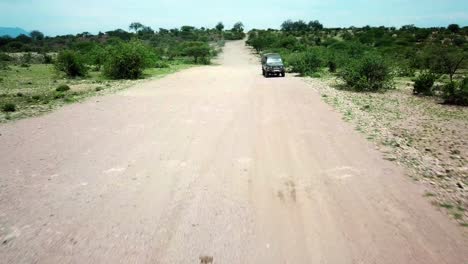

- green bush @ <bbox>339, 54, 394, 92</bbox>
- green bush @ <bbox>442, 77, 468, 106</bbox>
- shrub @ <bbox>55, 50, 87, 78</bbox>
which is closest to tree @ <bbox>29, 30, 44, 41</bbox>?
shrub @ <bbox>55, 50, 87, 78</bbox>

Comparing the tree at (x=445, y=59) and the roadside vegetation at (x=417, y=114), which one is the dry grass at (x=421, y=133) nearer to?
the roadside vegetation at (x=417, y=114)

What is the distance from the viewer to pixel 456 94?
51.6 ft

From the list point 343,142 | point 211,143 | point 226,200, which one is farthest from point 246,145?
point 226,200

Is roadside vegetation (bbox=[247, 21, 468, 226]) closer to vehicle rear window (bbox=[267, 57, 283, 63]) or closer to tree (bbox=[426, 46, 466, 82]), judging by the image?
tree (bbox=[426, 46, 466, 82])

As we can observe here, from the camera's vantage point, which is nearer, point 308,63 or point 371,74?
point 371,74

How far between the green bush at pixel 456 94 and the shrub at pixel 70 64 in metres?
26.3

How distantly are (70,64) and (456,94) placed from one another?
88.8 ft

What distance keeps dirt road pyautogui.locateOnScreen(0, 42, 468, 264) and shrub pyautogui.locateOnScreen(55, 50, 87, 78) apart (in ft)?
61.7

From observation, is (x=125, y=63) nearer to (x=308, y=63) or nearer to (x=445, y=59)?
(x=308, y=63)

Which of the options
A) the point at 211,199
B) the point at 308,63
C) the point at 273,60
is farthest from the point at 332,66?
the point at 211,199

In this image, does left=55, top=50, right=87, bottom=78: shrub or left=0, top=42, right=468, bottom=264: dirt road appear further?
left=55, top=50, right=87, bottom=78: shrub

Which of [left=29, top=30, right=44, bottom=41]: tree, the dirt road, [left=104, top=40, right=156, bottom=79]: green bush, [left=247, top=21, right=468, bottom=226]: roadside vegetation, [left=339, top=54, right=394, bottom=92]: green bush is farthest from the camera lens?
[left=29, top=30, right=44, bottom=41]: tree

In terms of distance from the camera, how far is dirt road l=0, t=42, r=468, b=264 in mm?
4168

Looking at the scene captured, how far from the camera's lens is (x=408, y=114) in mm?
12938
